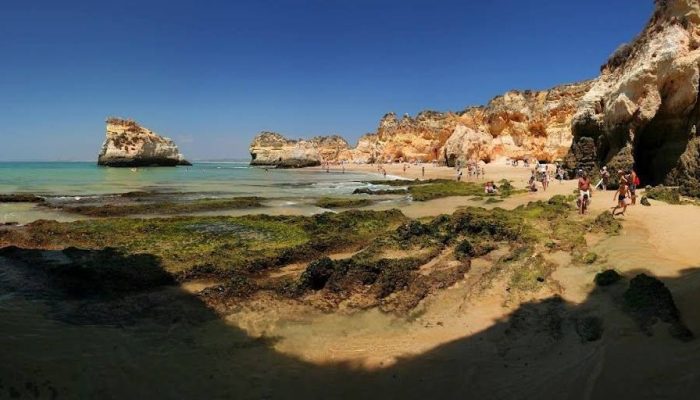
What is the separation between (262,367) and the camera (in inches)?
228

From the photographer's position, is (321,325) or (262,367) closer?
(262,367)

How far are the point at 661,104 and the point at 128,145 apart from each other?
8478 cm

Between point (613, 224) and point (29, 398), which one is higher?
point (613, 224)

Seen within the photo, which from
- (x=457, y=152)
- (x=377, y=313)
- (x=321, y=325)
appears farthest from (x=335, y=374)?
(x=457, y=152)

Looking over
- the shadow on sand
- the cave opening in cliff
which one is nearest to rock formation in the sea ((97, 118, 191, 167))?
the cave opening in cliff

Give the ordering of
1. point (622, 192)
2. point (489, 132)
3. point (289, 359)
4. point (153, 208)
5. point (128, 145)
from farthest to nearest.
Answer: point (128, 145)
point (489, 132)
point (153, 208)
point (622, 192)
point (289, 359)

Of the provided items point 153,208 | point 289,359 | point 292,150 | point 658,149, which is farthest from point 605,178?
point 292,150

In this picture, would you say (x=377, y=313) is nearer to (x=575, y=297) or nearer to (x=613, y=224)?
(x=575, y=297)

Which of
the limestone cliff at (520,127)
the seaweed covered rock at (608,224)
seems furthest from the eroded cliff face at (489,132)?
the seaweed covered rock at (608,224)

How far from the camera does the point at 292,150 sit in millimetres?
96062

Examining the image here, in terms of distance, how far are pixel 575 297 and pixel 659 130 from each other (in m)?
16.0

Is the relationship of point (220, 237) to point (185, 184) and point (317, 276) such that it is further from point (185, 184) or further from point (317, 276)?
point (185, 184)

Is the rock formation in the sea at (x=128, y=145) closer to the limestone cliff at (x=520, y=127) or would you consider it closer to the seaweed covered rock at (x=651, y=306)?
the limestone cliff at (x=520, y=127)

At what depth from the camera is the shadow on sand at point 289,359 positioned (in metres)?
4.93
